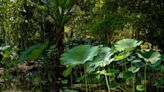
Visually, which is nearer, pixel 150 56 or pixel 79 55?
pixel 150 56

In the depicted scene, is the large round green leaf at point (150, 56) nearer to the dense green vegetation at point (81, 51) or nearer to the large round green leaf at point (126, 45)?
the dense green vegetation at point (81, 51)

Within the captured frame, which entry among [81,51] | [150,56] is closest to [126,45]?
[150,56]

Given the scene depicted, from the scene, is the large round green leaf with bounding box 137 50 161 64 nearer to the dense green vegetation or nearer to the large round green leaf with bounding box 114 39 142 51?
the dense green vegetation

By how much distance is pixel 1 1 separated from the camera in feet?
36.3

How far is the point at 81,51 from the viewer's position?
4.32m

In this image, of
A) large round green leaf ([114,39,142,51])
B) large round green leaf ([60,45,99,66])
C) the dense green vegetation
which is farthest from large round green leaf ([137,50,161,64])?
large round green leaf ([60,45,99,66])

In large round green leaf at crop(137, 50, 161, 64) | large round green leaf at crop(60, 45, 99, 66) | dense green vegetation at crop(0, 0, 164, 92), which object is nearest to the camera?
large round green leaf at crop(137, 50, 161, 64)

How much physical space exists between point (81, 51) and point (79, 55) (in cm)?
8

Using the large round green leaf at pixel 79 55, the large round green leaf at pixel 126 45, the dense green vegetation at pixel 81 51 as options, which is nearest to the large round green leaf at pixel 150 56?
the dense green vegetation at pixel 81 51

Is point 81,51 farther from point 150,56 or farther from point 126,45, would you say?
point 150,56

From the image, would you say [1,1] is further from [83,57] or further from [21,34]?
[83,57]

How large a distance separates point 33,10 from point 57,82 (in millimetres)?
6691

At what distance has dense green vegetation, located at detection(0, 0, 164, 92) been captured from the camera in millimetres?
4270

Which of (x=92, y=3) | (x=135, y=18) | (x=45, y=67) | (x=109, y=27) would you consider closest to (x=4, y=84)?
(x=45, y=67)
